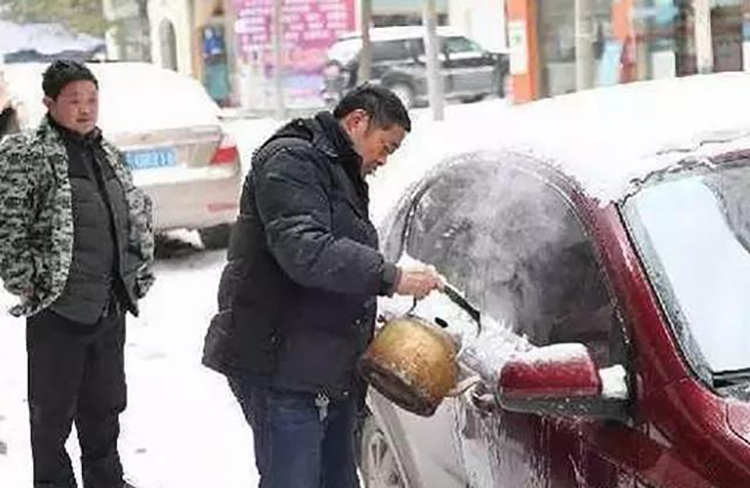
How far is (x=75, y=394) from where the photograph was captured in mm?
4672

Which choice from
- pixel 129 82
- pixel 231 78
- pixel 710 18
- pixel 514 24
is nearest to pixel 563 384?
pixel 129 82

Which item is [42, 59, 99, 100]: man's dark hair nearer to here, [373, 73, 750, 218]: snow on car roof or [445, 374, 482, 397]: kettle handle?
[373, 73, 750, 218]: snow on car roof

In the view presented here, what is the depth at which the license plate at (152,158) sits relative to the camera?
983 centimetres

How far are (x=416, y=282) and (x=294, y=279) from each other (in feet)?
0.96

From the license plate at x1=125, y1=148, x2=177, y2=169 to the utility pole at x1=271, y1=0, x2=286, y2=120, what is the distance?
1494 cm

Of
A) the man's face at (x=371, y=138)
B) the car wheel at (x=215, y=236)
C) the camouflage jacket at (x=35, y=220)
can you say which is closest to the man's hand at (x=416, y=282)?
the man's face at (x=371, y=138)

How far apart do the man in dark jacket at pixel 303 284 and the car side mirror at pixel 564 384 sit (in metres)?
0.53

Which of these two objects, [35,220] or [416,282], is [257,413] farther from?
[35,220]

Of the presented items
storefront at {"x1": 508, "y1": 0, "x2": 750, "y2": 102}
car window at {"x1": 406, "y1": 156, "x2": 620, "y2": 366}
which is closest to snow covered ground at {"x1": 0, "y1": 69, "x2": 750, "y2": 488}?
car window at {"x1": 406, "y1": 156, "x2": 620, "y2": 366}

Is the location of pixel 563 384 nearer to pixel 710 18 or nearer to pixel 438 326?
pixel 438 326

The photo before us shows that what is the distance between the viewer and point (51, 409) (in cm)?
463

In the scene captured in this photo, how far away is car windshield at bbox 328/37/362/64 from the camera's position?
29516mm

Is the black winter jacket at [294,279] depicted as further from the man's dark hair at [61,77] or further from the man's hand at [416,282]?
the man's dark hair at [61,77]

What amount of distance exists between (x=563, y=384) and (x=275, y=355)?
0.91 meters
